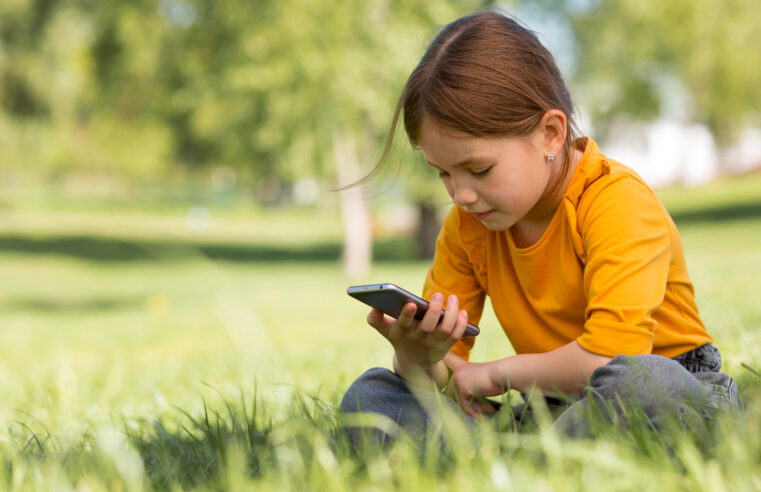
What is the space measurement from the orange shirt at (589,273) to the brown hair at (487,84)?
220 millimetres

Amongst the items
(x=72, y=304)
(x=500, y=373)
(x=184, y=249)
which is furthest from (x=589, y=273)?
(x=184, y=249)

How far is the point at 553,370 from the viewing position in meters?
2.03

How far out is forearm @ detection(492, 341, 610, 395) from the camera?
1.97 meters

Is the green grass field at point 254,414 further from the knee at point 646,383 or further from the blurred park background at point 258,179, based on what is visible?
the knee at point 646,383

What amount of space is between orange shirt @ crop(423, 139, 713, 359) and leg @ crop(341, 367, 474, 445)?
0.33 meters

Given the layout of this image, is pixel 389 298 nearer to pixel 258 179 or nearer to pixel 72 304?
pixel 72 304

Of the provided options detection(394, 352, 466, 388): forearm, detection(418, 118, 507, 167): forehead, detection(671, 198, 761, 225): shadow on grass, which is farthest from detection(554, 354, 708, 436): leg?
detection(671, 198, 761, 225): shadow on grass

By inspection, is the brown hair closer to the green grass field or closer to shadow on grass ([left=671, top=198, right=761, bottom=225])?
the green grass field

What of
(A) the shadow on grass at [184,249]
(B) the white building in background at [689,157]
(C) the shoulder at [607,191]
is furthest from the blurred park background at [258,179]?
(B) the white building in background at [689,157]

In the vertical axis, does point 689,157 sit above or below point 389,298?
above

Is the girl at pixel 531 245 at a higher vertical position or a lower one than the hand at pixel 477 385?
higher

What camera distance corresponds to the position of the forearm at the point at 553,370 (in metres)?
1.97

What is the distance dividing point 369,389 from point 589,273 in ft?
2.26

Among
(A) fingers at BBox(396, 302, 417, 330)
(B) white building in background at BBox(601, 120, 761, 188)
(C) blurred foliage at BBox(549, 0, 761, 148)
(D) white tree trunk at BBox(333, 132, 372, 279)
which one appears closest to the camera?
(A) fingers at BBox(396, 302, 417, 330)
